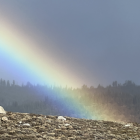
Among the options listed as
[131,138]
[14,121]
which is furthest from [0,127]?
[131,138]

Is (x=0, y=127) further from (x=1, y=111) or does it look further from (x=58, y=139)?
(x=1, y=111)

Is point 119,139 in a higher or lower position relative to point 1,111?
lower

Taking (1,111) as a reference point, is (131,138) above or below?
below

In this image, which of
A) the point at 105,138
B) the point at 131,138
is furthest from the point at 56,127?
the point at 131,138

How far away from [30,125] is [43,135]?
2816mm

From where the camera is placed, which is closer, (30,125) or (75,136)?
(75,136)

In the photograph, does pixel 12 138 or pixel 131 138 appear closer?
pixel 12 138

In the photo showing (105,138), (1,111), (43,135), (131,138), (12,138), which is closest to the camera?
(12,138)

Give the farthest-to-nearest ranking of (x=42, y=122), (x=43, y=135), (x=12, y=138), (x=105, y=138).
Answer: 1. (x=42, y=122)
2. (x=105, y=138)
3. (x=43, y=135)
4. (x=12, y=138)

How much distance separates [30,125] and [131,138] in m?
7.82

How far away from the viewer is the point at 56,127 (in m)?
16.2

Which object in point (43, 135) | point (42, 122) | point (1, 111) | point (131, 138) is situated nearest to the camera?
point (43, 135)

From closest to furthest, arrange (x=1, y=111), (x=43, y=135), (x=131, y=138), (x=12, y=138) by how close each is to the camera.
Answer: (x=12, y=138) → (x=43, y=135) → (x=131, y=138) → (x=1, y=111)

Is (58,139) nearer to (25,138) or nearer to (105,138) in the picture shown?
(25,138)
